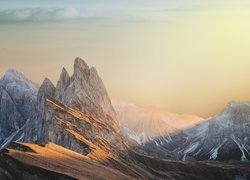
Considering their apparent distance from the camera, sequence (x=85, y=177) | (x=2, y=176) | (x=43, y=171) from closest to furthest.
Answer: (x=2, y=176)
(x=43, y=171)
(x=85, y=177)

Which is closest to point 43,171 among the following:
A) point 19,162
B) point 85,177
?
point 19,162

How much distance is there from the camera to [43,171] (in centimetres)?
18012

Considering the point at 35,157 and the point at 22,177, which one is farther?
the point at 35,157

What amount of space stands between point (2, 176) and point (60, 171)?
2539cm

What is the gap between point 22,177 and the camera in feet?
563

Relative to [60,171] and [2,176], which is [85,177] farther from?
[2,176]

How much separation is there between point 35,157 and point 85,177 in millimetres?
18031

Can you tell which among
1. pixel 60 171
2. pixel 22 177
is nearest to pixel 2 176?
pixel 22 177

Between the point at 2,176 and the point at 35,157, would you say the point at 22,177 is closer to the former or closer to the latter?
the point at 2,176

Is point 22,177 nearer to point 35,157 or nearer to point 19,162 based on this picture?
point 19,162

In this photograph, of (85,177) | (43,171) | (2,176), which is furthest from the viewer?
(85,177)

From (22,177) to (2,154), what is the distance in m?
14.0

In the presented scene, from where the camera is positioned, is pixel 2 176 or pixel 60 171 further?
pixel 60 171

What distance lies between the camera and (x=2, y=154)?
597ft
